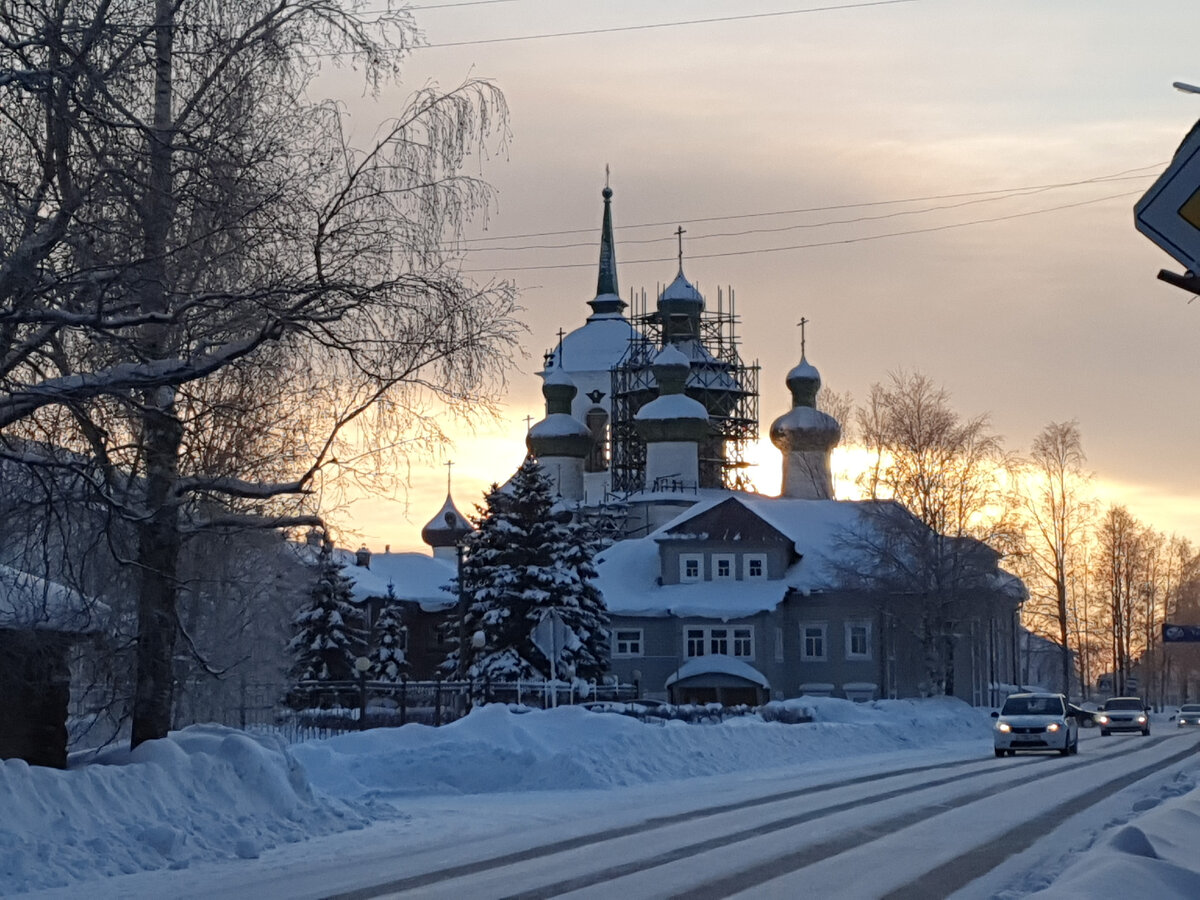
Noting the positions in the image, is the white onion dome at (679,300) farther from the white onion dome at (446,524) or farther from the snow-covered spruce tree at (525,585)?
the snow-covered spruce tree at (525,585)

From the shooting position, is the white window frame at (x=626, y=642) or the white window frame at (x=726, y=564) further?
the white window frame at (x=726, y=564)

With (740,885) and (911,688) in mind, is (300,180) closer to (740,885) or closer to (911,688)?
(740,885)

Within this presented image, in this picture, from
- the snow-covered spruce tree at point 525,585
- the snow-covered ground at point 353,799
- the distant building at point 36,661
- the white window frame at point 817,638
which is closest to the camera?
the snow-covered ground at point 353,799

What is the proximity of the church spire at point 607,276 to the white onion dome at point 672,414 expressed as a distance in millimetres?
30857

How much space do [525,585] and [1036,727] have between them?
2351cm

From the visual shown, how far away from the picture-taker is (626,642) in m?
66.4

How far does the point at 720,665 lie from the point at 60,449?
171 ft

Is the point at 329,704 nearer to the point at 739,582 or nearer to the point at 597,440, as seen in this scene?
the point at 739,582

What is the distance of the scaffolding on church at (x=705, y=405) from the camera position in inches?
3396

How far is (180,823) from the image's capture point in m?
14.6

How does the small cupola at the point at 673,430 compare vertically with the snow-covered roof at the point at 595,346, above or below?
below

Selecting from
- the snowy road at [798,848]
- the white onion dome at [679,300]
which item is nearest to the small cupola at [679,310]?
the white onion dome at [679,300]

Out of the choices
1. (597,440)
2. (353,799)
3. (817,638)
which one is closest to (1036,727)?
(353,799)

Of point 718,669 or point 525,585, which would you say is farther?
point 718,669
